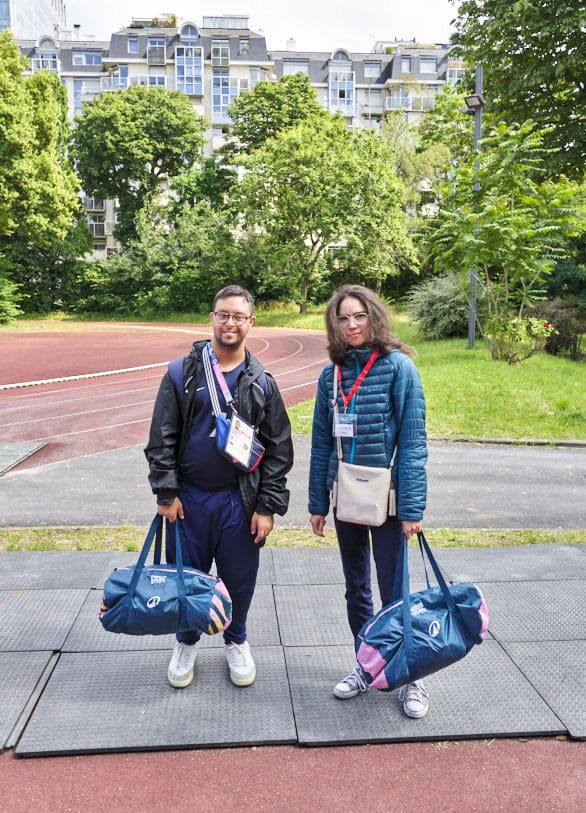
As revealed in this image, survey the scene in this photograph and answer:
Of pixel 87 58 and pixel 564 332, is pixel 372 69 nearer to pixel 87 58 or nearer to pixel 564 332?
pixel 87 58

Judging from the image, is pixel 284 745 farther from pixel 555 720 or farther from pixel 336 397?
pixel 336 397

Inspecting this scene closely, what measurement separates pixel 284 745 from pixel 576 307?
807 inches

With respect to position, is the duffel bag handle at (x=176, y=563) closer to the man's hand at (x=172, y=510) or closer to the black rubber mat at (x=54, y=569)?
the man's hand at (x=172, y=510)

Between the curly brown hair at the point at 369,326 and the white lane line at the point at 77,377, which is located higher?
the curly brown hair at the point at 369,326

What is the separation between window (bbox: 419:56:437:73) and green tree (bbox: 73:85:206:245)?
28972mm

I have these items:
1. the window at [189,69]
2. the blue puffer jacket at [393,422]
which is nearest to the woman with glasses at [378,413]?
the blue puffer jacket at [393,422]

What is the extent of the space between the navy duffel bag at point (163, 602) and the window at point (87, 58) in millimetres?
68722

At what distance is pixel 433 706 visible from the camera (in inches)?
122

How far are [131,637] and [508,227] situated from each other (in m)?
13.0

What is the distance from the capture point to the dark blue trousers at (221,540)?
10.2ft

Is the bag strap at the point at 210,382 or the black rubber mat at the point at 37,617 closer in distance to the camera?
the bag strap at the point at 210,382

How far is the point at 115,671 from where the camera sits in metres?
3.37

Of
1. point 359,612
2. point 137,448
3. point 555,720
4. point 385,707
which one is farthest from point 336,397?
point 137,448

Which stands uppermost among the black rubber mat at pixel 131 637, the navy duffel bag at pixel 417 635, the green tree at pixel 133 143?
the green tree at pixel 133 143
